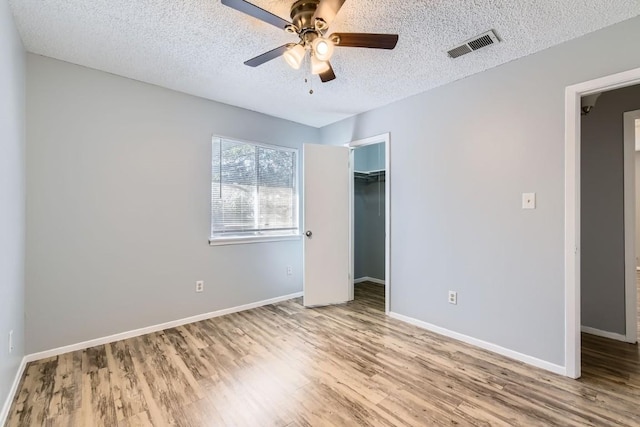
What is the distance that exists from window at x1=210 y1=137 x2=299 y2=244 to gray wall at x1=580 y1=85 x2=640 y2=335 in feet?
11.2

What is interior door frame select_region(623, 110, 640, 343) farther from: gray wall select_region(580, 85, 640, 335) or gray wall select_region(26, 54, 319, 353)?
gray wall select_region(26, 54, 319, 353)

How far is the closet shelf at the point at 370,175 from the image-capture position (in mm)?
4773

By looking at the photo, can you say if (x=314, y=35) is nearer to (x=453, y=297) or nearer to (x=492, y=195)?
(x=492, y=195)

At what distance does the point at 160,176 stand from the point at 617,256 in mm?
4684

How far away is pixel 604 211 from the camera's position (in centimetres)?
292

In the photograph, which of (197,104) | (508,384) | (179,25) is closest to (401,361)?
(508,384)

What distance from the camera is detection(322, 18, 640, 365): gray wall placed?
2.21 metres

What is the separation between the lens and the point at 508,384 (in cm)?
203

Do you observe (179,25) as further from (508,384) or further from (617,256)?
(617,256)

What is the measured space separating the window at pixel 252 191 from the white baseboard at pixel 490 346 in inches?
78.3

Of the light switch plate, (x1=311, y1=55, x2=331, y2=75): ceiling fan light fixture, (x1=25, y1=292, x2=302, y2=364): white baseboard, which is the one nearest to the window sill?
(x1=25, y1=292, x2=302, y2=364): white baseboard

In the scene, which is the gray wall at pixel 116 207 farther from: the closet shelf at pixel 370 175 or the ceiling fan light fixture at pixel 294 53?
the closet shelf at pixel 370 175

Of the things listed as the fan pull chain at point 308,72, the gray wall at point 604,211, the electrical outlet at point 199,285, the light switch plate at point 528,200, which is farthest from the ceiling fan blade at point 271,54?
the gray wall at point 604,211

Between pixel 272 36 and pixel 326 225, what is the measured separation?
2.28 meters
